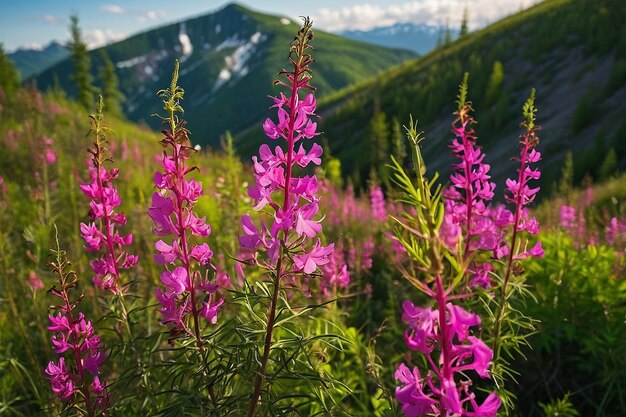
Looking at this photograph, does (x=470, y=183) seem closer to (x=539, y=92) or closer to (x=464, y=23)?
(x=539, y=92)

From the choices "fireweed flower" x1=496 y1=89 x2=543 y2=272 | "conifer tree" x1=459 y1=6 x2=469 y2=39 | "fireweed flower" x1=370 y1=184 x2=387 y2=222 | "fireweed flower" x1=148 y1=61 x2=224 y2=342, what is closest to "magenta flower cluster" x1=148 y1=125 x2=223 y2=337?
"fireweed flower" x1=148 y1=61 x2=224 y2=342

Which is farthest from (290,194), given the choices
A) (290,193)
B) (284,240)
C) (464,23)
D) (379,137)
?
(464,23)

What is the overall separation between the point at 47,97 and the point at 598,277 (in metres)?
19.7

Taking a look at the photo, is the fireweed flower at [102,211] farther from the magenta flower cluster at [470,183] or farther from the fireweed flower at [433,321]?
the magenta flower cluster at [470,183]

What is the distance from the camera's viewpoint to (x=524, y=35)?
46750mm

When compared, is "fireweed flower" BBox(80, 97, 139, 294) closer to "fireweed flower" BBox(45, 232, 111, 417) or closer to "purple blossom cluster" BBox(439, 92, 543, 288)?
"fireweed flower" BBox(45, 232, 111, 417)

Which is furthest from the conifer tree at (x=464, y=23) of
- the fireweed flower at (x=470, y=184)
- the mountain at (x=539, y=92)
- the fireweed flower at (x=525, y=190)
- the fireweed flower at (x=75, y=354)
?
the fireweed flower at (x=75, y=354)

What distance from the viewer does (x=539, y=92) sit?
37.7m

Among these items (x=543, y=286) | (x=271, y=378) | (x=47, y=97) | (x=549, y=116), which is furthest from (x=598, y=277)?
(x=549, y=116)

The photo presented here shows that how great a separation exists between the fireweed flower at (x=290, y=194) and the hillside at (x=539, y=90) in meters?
21.6

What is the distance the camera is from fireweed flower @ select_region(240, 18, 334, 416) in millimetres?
1541

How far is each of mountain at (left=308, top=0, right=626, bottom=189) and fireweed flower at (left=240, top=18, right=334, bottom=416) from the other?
841 inches

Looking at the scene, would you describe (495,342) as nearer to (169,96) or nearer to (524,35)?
(169,96)

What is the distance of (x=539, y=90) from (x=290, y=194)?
138ft
